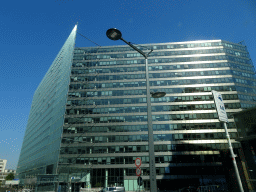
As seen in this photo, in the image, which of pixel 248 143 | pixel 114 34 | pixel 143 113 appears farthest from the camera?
pixel 143 113

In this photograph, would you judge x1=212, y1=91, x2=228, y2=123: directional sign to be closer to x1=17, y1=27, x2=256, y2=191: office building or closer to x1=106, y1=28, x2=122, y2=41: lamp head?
x1=106, y1=28, x2=122, y2=41: lamp head

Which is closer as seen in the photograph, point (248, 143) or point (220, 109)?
point (220, 109)

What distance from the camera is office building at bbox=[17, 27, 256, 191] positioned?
47750mm

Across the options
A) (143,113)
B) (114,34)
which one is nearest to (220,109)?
(114,34)

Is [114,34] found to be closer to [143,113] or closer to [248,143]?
[248,143]

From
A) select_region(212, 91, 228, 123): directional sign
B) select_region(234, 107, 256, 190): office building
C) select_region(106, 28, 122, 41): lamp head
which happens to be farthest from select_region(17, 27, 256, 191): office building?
select_region(212, 91, 228, 123): directional sign

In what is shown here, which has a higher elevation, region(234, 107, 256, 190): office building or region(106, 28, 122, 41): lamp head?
region(106, 28, 122, 41): lamp head

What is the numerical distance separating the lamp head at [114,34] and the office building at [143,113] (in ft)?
125

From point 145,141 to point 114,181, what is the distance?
1378cm

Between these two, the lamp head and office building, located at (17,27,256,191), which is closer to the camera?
the lamp head

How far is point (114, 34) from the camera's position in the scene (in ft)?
29.6

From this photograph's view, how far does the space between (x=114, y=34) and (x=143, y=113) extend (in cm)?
4493

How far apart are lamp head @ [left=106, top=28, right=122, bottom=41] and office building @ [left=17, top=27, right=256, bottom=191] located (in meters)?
38.0

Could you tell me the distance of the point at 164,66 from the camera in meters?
59.3
